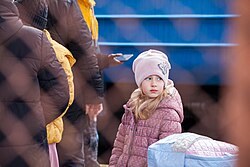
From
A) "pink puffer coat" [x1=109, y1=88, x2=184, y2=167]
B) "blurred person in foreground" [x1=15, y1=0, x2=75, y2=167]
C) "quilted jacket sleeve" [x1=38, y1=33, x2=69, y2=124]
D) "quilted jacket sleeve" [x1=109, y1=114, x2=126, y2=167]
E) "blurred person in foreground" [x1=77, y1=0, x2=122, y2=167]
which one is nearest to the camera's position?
"quilted jacket sleeve" [x1=38, y1=33, x2=69, y2=124]

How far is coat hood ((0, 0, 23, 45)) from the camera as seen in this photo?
60.2 inches

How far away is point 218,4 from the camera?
2.97 meters

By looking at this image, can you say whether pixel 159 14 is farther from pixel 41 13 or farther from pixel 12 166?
pixel 12 166

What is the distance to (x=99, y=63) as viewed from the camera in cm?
242

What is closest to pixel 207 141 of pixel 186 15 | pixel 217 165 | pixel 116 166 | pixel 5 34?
pixel 217 165

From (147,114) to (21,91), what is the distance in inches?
22.2

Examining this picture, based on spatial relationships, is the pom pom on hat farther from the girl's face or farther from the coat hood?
the coat hood

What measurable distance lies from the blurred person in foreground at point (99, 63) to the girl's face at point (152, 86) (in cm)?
37

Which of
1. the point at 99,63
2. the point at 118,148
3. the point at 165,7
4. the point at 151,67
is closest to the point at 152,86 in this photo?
the point at 151,67

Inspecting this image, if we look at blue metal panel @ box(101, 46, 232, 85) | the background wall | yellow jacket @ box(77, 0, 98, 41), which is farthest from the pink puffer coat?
blue metal panel @ box(101, 46, 232, 85)

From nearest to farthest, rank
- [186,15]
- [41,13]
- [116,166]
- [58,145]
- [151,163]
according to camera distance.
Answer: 1. [151,163]
2. [41,13]
3. [116,166]
4. [58,145]
5. [186,15]

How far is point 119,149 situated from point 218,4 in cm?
125

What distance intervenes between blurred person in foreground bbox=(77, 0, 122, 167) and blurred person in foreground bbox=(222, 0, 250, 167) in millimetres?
1834

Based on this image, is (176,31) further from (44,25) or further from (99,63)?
(44,25)
